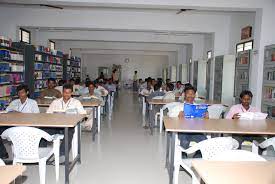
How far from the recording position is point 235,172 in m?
2.11

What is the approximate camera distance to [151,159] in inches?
192

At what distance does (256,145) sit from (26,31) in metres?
9.62

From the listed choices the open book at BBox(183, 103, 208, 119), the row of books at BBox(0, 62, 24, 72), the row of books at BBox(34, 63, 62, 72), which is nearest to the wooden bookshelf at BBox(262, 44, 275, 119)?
the open book at BBox(183, 103, 208, 119)

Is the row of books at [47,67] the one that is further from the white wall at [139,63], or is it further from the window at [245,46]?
the white wall at [139,63]

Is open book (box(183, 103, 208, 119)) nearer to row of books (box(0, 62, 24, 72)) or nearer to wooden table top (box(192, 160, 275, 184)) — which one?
wooden table top (box(192, 160, 275, 184))

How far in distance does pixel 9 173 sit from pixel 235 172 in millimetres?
1576

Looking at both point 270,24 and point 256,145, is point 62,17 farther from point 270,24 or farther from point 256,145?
point 256,145

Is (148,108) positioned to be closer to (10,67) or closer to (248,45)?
(248,45)

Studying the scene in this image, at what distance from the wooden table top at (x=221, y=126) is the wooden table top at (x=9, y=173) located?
6.03 feet

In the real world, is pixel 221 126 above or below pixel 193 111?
below

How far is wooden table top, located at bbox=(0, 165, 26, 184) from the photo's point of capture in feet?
6.15

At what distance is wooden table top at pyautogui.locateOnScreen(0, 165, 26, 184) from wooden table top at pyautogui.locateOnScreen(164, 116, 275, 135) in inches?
72.4

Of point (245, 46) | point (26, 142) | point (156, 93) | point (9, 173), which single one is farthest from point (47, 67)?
point (9, 173)

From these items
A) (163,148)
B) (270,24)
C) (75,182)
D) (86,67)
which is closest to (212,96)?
(270,24)
